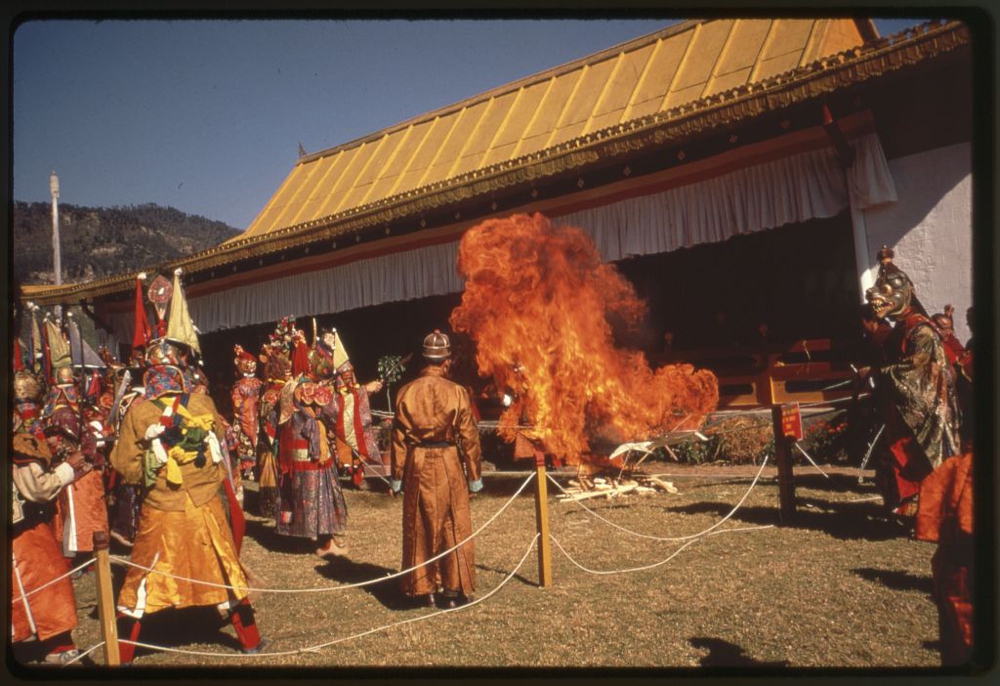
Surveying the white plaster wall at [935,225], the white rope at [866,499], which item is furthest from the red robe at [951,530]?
the white plaster wall at [935,225]

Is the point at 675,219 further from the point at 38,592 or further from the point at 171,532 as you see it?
the point at 38,592

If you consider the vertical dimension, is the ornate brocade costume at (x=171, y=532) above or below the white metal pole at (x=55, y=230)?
below

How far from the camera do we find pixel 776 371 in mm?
9039

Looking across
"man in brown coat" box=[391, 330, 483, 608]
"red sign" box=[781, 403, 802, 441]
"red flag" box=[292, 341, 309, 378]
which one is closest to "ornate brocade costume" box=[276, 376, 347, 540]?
"red flag" box=[292, 341, 309, 378]

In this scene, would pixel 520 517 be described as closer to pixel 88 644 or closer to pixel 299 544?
pixel 299 544

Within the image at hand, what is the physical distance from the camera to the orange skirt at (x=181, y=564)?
437 centimetres

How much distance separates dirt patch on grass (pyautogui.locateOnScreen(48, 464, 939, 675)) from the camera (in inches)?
164

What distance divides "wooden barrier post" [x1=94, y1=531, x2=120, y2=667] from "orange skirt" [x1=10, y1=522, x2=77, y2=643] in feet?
2.69

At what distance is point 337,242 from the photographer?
11.4m

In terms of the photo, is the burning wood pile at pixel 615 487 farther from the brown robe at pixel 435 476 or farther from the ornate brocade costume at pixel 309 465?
the brown robe at pixel 435 476

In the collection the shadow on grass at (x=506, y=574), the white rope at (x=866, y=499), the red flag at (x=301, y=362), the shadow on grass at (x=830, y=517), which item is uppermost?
the red flag at (x=301, y=362)

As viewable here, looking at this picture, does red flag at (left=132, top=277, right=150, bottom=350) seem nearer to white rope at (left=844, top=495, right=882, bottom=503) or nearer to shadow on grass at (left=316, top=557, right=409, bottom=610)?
shadow on grass at (left=316, top=557, right=409, bottom=610)

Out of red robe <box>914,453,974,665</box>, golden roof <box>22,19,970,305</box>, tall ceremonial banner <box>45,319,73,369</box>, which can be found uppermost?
golden roof <box>22,19,970,305</box>

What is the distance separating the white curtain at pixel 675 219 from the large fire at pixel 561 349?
546 mm
